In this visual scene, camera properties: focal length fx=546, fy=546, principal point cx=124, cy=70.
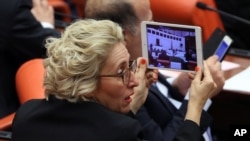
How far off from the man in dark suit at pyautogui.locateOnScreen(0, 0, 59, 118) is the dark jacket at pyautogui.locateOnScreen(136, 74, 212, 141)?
0.53 meters

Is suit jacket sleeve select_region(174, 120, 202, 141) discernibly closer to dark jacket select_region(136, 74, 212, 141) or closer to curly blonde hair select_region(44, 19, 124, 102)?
dark jacket select_region(136, 74, 212, 141)

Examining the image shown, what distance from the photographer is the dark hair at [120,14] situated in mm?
1776

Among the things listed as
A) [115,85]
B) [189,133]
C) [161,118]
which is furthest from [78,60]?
[161,118]

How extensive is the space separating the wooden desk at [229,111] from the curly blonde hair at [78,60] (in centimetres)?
104

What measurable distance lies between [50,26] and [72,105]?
107 centimetres

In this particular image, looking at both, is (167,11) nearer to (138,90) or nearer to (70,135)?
(138,90)

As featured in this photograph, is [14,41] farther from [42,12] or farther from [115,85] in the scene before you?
[115,85]

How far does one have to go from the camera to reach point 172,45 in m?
1.67

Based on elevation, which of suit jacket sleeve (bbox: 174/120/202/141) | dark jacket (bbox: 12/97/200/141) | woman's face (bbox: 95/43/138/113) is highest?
woman's face (bbox: 95/43/138/113)

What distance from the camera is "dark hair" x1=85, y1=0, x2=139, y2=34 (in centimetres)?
178

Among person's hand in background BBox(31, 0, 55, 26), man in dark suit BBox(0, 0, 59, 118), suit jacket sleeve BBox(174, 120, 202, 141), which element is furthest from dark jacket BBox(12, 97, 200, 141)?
person's hand in background BBox(31, 0, 55, 26)

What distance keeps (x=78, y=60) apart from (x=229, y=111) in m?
1.28

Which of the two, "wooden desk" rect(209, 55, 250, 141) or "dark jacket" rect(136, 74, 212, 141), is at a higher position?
"dark jacket" rect(136, 74, 212, 141)

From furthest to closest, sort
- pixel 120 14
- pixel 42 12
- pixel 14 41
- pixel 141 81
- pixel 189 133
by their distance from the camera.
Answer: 1. pixel 42 12
2. pixel 14 41
3. pixel 120 14
4. pixel 141 81
5. pixel 189 133
